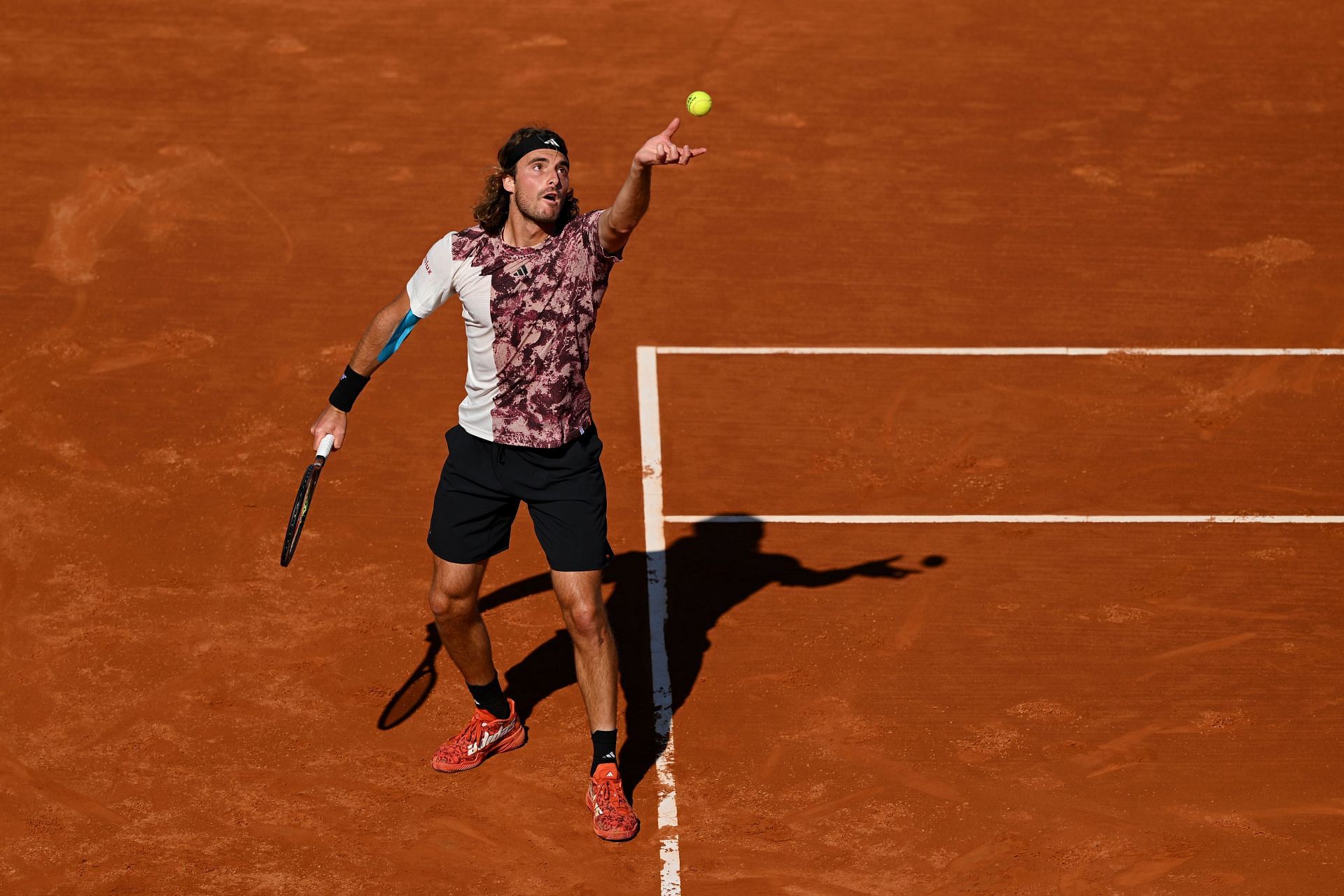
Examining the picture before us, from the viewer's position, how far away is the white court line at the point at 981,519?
9859 millimetres

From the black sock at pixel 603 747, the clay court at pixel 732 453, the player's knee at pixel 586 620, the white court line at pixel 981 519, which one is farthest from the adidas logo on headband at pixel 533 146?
the white court line at pixel 981 519

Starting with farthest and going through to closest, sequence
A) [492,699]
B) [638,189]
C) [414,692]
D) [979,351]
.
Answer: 1. [979,351]
2. [414,692]
3. [492,699]
4. [638,189]

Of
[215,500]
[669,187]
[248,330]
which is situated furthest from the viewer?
[669,187]

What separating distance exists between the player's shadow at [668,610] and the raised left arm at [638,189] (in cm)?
255

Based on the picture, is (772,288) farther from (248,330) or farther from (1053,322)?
(248,330)

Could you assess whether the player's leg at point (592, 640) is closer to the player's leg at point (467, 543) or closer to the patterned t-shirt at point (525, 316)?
the player's leg at point (467, 543)

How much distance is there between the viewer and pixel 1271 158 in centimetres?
1405

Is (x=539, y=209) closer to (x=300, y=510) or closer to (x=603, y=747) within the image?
(x=300, y=510)

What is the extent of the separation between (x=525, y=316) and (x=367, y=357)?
2.63 feet

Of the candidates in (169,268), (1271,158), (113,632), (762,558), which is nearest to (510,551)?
(762,558)

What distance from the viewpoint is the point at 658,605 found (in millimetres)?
9227

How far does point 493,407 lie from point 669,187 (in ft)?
21.2

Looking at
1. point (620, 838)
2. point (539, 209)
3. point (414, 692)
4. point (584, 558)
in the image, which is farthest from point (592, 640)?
point (539, 209)

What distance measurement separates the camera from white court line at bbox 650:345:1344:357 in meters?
11.5
